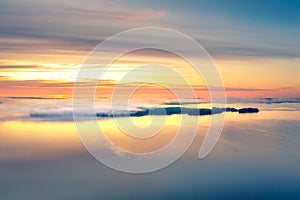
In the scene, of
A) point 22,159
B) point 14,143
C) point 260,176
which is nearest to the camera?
point 260,176

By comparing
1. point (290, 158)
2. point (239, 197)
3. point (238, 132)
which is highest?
point (238, 132)

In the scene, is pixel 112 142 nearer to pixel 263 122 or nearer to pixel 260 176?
pixel 260 176

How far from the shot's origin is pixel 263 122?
262 feet

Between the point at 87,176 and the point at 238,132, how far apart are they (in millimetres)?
31039

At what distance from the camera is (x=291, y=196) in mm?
38094

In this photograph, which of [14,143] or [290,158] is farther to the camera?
[14,143]

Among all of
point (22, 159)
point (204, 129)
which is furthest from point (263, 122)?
point (22, 159)

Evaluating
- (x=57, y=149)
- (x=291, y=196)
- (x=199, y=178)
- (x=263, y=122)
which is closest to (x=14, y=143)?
(x=57, y=149)

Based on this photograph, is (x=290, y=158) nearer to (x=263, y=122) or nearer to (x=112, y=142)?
(x=112, y=142)

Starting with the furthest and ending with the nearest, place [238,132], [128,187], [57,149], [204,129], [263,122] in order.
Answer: [263,122], [204,129], [238,132], [57,149], [128,187]

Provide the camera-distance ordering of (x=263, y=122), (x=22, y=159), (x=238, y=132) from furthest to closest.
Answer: (x=263, y=122) < (x=238, y=132) < (x=22, y=159)

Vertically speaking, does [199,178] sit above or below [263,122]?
below

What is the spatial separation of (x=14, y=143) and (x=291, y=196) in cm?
3871

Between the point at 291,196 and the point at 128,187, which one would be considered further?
the point at 128,187
